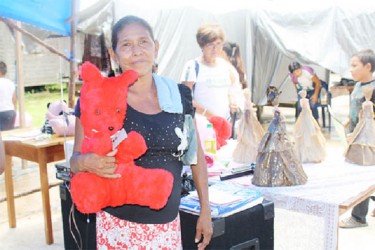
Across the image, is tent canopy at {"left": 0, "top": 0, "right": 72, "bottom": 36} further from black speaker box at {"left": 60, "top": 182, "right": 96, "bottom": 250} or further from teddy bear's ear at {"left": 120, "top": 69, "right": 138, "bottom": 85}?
teddy bear's ear at {"left": 120, "top": 69, "right": 138, "bottom": 85}

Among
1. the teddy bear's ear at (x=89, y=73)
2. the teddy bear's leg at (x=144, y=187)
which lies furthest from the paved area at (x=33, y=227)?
the teddy bear's ear at (x=89, y=73)

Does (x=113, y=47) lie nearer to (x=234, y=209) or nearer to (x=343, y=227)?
(x=234, y=209)

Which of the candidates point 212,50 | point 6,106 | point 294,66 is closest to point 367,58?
point 212,50

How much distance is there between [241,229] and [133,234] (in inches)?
24.0

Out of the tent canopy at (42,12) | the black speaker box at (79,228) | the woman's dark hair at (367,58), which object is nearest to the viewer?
the black speaker box at (79,228)

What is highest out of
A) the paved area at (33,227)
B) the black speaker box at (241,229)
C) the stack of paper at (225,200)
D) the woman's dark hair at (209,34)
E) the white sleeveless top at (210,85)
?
the woman's dark hair at (209,34)

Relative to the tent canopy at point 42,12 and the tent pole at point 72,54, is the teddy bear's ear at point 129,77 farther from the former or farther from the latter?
the tent pole at point 72,54

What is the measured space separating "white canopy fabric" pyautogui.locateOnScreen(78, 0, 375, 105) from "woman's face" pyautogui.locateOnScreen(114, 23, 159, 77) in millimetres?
5985

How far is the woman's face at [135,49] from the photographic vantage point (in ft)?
5.39

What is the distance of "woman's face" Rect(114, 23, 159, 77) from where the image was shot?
1642 millimetres

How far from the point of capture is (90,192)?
1492 mm

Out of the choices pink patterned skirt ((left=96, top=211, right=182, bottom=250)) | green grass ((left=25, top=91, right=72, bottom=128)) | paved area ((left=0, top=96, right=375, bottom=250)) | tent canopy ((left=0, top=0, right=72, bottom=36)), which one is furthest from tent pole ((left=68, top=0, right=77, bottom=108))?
green grass ((left=25, top=91, right=72, bottom=128))

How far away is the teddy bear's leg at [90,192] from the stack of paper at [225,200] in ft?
1.78

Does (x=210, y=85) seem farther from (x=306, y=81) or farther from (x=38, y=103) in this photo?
(x=38, y=103)
